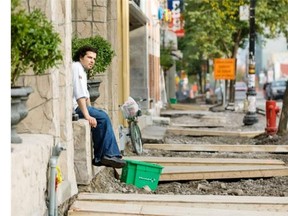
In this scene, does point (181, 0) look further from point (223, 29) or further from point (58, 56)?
point (58, 56)

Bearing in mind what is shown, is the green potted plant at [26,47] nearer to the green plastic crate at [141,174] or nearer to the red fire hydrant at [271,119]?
the green plastic crate at [141,174]

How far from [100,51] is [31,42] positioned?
4931 mm

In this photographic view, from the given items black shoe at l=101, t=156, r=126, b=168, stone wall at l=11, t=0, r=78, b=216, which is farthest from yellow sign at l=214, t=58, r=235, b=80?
stone wall at l=11, t=0, r=78, b=216

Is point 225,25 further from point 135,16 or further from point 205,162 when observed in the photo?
point 205,162

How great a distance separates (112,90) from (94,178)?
9.12 feet

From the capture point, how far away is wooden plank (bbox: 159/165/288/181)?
1130cm

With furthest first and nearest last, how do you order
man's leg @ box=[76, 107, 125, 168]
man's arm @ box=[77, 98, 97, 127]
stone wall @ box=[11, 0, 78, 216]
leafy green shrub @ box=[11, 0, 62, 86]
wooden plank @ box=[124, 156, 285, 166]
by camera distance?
wooden plank @ box=[124, 156, 285, 166], man's leg @ box=[76, 107, 125, 168], man's arm @ box=[77, 98, 97, 127], stone wall @ box=[11, 0, 78, 216], leafy green shrub @ box=[11, 0, 62, 86]

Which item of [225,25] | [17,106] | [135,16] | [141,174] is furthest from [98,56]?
→ [225,25]

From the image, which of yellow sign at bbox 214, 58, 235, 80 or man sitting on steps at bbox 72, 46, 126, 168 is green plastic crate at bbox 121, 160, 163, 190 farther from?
yellow sign at bbox 214, 58, 235, 80

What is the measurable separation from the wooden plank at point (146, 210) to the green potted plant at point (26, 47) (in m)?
1.33

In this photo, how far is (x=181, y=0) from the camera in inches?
1841

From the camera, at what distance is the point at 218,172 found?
452 inches

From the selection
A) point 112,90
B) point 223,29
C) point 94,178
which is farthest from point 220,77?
point 94,178
